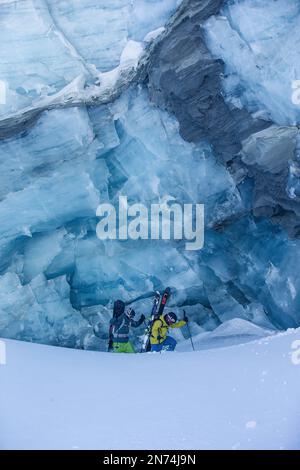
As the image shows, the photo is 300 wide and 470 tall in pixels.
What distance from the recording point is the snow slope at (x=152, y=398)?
3.45 m

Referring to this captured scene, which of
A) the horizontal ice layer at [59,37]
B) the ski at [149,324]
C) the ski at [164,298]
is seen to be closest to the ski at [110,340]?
the ski at [149,324]

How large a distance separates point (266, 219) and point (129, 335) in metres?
1.38

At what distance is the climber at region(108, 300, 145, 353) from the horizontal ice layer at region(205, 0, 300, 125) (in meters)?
1.82

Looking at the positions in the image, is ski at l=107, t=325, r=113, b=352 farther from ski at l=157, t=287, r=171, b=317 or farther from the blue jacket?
ski at l=157, t=287, r=171, b=317

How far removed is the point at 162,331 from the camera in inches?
174

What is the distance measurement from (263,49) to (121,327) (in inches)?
89.9

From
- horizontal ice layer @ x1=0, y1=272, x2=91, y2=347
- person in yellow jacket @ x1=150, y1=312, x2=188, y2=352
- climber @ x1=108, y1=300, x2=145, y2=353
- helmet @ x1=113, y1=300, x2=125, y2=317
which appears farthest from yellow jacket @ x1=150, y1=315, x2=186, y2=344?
horizontal ice layer @ x1=0, y1=272, x2=91, y2=347

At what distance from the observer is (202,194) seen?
172 inches

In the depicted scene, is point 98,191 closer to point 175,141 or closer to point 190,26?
point 175,141

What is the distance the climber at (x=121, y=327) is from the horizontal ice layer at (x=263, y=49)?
1.82 meters

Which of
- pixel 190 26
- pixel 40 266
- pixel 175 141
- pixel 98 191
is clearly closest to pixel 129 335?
pixel 40 266

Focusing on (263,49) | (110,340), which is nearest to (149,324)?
(110,340)

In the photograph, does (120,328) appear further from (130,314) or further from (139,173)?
(139,173)

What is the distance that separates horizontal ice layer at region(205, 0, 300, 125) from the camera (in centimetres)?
401
